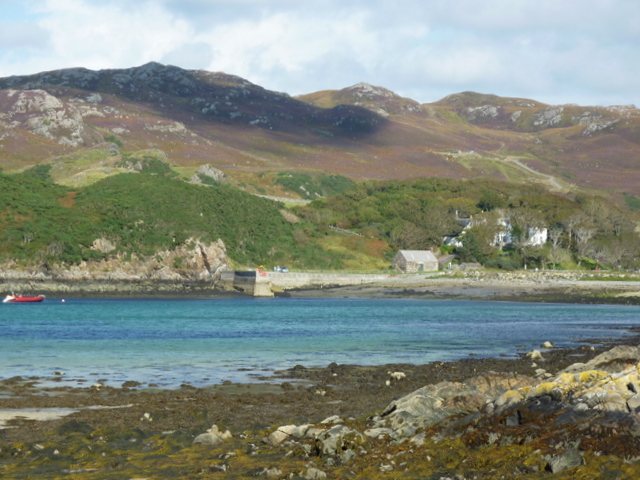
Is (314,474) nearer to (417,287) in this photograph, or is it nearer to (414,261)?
(417,287)

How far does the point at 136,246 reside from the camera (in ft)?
308

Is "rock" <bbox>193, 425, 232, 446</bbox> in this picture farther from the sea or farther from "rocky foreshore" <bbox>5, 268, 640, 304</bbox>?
"rocky foreshore" <bbox>5, 268, 640, 304</bbox>

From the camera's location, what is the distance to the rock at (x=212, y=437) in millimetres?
14812

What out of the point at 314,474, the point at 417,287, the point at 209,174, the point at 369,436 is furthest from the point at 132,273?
the point at 314,474

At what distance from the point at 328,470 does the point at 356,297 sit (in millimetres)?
74083

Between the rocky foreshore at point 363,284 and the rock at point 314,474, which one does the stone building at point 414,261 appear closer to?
the rocky foreshore at point 363,284

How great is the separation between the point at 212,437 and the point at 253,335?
1107 inches

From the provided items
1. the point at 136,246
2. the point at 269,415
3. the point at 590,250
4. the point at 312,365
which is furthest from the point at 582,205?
the point at 269,415

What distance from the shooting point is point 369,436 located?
47.0 feet

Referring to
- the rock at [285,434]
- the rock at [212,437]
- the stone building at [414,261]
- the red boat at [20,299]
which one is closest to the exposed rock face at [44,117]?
the stone building at [414,261]

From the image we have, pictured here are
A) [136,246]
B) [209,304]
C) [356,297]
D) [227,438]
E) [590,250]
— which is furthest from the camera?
[590,250]

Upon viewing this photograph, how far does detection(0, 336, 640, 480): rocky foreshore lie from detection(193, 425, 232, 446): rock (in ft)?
0.07

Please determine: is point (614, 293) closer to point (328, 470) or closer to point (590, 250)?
point (590, 250)

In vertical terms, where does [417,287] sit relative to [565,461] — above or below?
below
